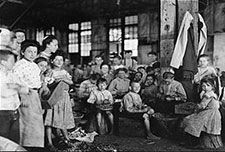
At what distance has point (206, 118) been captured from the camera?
5031 millimetres

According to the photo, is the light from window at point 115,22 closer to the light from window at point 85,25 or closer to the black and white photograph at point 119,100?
the light from window at point 85,25

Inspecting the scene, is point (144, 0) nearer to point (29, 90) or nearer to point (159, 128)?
point (159, 128)

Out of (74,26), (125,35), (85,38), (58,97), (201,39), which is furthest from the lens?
(74,26)

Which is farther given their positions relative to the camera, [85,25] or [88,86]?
[85,25]

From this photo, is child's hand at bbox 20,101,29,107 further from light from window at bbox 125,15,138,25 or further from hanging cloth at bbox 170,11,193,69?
light from window at bbox 125,15,138,25

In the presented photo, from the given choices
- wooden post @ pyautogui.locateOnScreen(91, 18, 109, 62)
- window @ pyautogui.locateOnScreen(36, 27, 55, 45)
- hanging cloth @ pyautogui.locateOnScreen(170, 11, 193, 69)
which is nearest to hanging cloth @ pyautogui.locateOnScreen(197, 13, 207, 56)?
hanging cloth @ pyautogui.locateOnScreen(170, 11, 193, 69)

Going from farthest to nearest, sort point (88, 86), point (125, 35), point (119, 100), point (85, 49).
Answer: point (85, 49) → point (125, 35) → point (88, 86) → point (119, 100)

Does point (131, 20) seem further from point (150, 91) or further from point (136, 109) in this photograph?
point (136, 109)

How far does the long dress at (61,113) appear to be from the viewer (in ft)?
16.2

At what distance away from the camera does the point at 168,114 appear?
593 cm

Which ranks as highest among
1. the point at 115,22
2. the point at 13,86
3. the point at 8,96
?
the point at 115,22

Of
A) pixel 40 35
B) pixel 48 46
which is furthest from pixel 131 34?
pixel 48 46

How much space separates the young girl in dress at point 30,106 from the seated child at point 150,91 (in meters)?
2.93

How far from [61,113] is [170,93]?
7.76 feet
